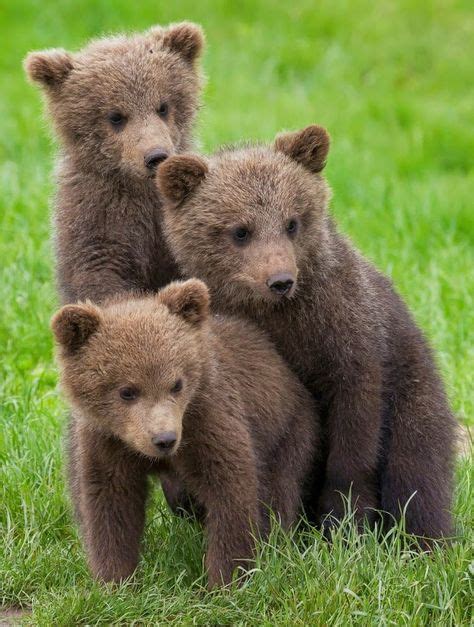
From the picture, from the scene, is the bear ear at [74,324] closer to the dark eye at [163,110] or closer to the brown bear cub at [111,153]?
the brown bear cub at [111,153]

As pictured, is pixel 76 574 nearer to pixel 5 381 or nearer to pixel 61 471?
pixel 61 471

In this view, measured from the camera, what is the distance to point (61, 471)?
6395 millimetres

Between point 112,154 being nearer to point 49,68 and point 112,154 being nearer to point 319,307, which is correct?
point 49,68

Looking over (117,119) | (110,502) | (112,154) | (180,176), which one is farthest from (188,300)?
(117,119)

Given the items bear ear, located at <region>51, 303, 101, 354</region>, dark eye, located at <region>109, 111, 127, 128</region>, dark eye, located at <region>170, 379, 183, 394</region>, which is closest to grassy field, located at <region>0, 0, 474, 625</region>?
dark eye, located at <region>109, 111, 127, 128</region>

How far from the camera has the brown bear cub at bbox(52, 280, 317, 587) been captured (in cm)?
497

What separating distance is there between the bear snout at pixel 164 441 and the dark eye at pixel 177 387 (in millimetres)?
263

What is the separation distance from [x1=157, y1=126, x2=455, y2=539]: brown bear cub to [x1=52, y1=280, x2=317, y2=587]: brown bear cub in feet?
1.11

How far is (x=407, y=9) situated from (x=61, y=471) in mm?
10700

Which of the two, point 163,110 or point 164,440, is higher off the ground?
point 163,110

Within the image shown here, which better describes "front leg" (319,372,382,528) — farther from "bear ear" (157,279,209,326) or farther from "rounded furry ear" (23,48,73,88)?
"rounded furry ear" (23,48,73,88)

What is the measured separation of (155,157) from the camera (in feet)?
19.5

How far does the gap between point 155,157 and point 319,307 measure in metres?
1.08


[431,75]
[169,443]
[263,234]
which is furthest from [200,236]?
[431,75]
